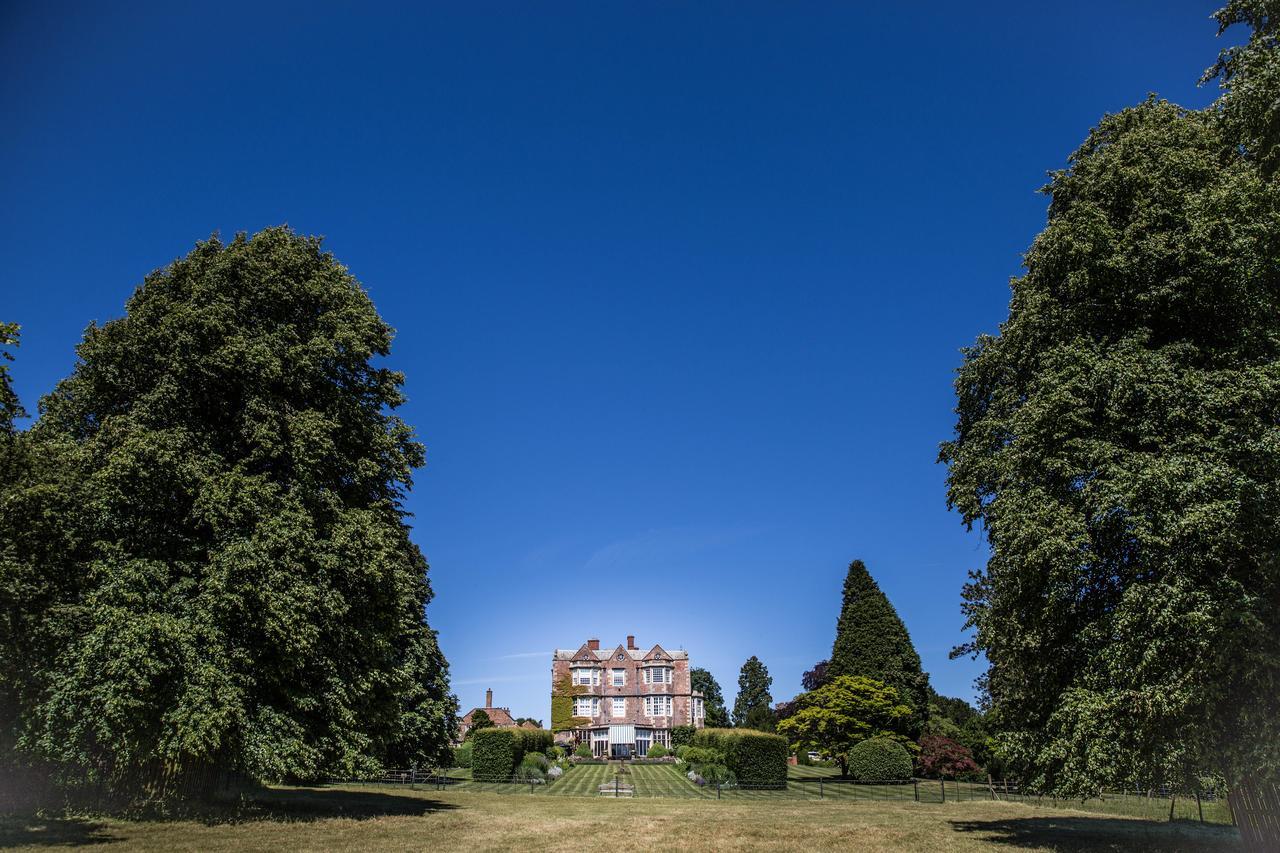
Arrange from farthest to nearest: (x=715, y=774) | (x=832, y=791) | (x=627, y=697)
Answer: (x=627, y=697)
(x=715, y=774)
(x=832, y=791)

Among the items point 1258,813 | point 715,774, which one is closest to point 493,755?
point 715,774

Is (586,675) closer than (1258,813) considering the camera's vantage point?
No

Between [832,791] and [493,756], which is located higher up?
[493,756]

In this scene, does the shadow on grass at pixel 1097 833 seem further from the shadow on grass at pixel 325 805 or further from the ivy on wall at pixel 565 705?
the ivy on wall at pixel 565 705

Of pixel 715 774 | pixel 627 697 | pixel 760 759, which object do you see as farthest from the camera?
pixel 627 697

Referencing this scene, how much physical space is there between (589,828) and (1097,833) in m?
14.1

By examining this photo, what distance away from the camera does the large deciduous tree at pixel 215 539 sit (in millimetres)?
17219

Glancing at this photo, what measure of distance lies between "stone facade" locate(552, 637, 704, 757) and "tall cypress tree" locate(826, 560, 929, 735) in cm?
2165

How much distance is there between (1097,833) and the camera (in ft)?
65.7

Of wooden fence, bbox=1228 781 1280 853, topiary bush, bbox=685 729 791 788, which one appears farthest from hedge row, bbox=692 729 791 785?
wooden fence, bbox=1228 781 1280 853

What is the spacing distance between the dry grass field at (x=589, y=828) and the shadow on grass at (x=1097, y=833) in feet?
0.13

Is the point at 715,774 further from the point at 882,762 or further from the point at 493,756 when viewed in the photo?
the point at 493,756

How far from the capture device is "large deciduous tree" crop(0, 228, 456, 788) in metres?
17.2

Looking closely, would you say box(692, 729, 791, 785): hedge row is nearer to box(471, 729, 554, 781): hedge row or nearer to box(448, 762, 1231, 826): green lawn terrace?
box(448, 762, 1231, 826): green lawn terrace
